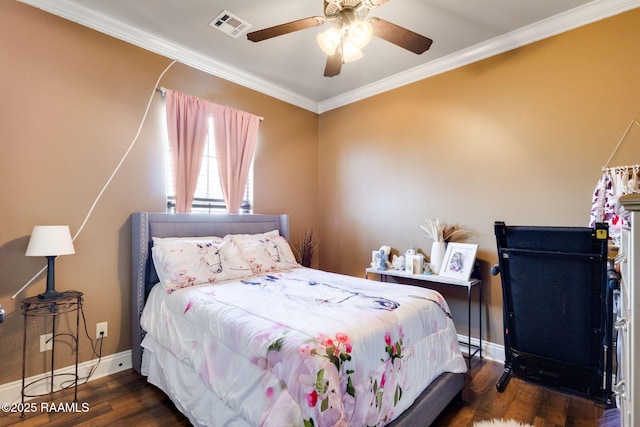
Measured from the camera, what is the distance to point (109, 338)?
2.49m

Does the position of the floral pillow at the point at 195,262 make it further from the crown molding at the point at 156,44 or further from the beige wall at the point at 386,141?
the crown molding at the point at 156,44

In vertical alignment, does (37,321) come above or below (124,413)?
above

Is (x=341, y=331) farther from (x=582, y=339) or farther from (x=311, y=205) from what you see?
(x=311, y=205)

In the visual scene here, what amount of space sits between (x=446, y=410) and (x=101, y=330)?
265 cm

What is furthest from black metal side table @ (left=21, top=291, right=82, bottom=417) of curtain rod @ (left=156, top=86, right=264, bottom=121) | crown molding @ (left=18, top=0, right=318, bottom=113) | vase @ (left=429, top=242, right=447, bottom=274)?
vase @ (left=429, top=242, right=447, bottom=274)

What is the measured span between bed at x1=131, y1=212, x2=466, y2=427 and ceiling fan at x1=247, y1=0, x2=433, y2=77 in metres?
1.63

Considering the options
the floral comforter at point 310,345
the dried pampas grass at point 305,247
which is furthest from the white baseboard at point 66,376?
the dried pampas grass at point 305,247

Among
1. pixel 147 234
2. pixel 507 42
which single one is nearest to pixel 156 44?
pixel 147 234

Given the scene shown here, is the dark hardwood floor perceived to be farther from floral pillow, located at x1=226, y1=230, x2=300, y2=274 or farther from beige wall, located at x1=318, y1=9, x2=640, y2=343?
floral pillow, located at x1=226, y1=230, x2=300, y2=274

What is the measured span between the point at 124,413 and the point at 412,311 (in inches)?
76.0

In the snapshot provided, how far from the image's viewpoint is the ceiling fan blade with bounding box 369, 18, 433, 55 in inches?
71.4

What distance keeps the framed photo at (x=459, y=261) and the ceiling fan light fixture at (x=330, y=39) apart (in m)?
2.05

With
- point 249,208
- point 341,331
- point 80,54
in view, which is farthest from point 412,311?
point 80,54

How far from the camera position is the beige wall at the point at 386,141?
2.14m
